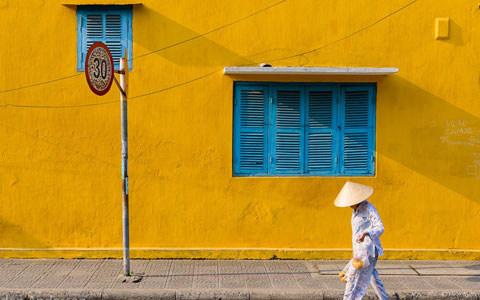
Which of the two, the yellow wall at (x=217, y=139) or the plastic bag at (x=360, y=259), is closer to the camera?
the plastic bag at (x=360, y=259)

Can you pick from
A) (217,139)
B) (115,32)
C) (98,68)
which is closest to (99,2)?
(115,32)

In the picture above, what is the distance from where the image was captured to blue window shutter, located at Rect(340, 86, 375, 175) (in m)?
8.59

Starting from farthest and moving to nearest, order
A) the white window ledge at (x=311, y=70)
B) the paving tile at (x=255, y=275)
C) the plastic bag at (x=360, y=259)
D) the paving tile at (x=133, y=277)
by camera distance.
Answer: the white window ledge at (x=311, y=70), the paving tile at (x=255, y=275), the paving tile at (x=133, y=277), the plastic bag at (x=360, y=259)

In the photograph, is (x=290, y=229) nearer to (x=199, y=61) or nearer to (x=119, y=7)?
(x=199, y=61)

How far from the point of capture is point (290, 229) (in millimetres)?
8523

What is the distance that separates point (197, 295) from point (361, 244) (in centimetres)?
228

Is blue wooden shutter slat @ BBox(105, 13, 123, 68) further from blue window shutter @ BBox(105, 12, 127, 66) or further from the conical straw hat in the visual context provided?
the conical straw hat

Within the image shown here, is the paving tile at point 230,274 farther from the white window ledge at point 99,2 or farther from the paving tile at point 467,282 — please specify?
the white window ledge at point 99,2

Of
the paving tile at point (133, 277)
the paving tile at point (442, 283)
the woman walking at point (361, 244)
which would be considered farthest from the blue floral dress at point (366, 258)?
the paving tile at point (133, 277)

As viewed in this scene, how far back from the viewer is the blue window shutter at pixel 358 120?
338 inches

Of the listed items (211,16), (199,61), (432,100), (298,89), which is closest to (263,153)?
(298,89)

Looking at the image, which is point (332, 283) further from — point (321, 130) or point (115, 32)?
point (115, 32)

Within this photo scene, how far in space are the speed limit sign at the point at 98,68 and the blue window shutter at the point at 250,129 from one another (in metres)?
2.39

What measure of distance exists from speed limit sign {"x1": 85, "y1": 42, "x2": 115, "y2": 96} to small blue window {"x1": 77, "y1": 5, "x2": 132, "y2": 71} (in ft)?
5.27
